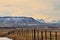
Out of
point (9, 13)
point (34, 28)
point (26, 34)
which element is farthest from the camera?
point (9, 13)

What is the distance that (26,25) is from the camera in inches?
114

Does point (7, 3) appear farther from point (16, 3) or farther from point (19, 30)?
point (19, 30)

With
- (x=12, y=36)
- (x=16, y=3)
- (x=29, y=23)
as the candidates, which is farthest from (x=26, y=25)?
(x=16, y=3)

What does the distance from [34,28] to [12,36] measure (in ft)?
1.18

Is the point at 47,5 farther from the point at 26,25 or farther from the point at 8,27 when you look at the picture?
the point at 8,27

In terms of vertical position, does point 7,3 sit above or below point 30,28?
above

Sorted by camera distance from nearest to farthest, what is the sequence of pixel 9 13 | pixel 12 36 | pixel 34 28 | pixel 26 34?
pixel 34 28, pixel 12 36, pixel 26 34, pixel 9 13

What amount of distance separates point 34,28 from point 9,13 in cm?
71

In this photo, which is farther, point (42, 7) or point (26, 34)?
point (42, 7)

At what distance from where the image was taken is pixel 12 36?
2764 millimetres

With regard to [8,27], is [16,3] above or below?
above

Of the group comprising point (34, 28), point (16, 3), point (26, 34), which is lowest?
point (26, 34)

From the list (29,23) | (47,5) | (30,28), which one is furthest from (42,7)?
(30,28)

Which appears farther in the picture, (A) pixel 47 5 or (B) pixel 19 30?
(A) pixel 47 5
